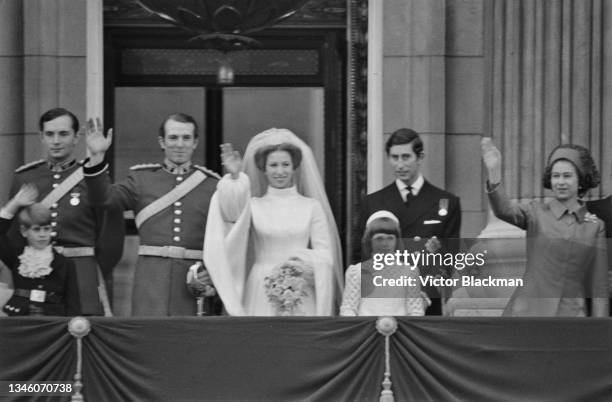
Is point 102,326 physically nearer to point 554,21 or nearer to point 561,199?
point 561,199

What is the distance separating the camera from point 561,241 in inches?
565

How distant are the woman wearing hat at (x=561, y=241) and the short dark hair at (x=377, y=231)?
0.64 metres

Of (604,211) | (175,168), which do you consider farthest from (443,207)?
A: (175,168)

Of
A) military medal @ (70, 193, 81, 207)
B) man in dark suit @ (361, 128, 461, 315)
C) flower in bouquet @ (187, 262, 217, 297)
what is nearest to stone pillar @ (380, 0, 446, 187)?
man in dark suit @ (361, 128, 461, 315)

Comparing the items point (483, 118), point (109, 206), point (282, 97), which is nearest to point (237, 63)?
point (282, 97)

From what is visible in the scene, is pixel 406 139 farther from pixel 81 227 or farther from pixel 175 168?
pixel 81 227

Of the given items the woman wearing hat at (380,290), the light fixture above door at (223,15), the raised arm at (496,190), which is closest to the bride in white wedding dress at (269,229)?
the woman wearing hat at (380,290)

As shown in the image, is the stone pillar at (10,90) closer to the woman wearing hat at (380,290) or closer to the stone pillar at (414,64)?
the stone pillar at (414,64)

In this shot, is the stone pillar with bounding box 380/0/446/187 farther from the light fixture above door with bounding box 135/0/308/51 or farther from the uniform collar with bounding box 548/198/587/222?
the uniform collar with bounding box 548/198/587/222

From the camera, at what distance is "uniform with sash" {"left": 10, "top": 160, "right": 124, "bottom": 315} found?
1472cm

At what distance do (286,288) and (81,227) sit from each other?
142cm

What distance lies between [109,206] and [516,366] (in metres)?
2.89

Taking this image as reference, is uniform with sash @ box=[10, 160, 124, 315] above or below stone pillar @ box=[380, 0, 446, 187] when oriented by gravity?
below

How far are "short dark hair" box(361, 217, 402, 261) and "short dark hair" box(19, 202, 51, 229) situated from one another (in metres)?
2.01
